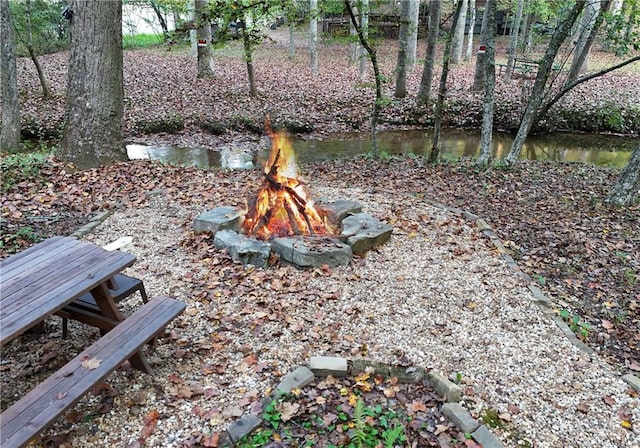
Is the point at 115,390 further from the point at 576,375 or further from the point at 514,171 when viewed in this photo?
the point at 514,171

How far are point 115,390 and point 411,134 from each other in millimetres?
11024

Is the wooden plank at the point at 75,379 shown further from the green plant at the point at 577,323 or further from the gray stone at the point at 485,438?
the green plant at the point at 577,323

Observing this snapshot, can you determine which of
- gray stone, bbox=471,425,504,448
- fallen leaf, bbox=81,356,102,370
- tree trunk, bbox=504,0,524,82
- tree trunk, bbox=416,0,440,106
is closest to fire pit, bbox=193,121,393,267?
fallen leaf, bbox=81,356,102,370

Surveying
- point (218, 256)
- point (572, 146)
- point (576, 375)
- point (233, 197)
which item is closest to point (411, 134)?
point (572, 146)

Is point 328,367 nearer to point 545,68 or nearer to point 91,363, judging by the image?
point 91,363

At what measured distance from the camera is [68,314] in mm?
3467

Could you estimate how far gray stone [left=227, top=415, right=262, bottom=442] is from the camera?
9.27ft

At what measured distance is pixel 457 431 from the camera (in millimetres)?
2982

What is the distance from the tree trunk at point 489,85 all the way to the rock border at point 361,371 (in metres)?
5.94

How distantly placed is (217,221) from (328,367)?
2529 millimetres

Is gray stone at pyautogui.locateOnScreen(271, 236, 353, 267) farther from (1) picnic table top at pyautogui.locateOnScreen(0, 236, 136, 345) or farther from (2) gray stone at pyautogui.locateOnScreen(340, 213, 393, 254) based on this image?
(1) picnic table top at pyautogui.locateOnScreen(0, 236, 136, 345)

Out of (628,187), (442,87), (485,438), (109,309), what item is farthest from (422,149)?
(109,309)

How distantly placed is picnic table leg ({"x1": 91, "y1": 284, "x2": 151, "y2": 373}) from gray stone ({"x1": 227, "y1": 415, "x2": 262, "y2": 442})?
834mm

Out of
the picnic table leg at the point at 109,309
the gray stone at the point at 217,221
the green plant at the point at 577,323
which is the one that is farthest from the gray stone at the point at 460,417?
the gray stone at the point at 217,221
